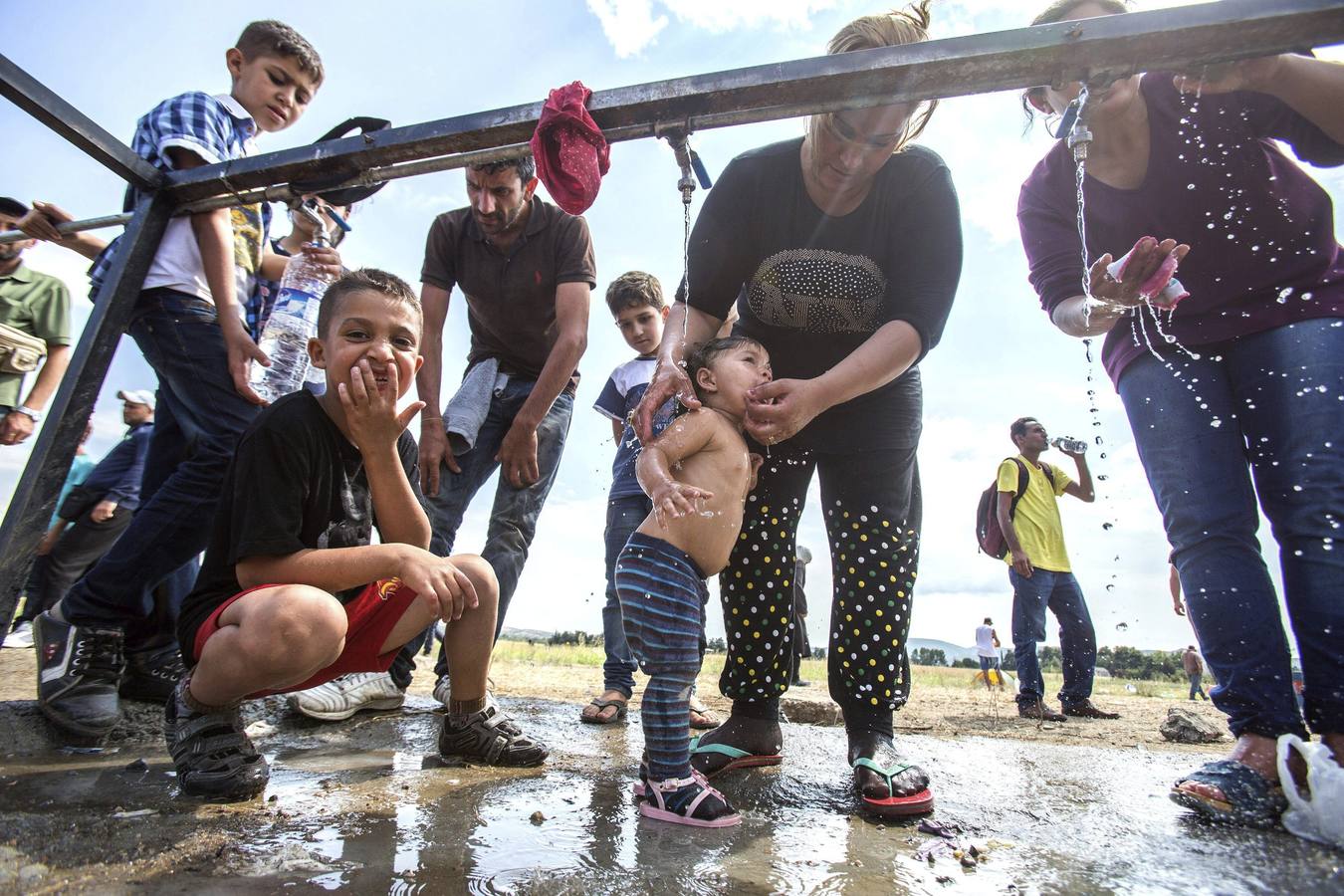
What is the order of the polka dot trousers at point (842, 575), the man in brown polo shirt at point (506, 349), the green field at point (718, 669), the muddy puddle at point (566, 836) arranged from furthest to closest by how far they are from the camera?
1. the green field at point (718, 669)
2. the man in brown polo shirt at point (506, 349)
3. the polka dot trousers at point (842, 575)
4. the muddy puddle at point (566, 836)

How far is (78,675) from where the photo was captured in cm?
246

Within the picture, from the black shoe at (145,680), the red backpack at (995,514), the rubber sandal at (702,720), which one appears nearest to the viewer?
the black shoe at (145,680)

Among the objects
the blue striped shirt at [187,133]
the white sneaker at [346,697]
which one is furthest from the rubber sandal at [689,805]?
the blue striped shirt at [187,133]

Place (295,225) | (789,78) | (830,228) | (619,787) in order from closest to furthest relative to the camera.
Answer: (789,78) < (619,787) < (830,228) < (295,225)

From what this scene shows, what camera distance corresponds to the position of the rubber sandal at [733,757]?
2.20 metres

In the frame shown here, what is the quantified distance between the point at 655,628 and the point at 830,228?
1.31 m

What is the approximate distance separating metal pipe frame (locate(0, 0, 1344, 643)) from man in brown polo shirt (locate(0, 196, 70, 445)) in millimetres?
1747

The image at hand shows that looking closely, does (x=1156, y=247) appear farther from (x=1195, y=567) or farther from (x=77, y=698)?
(x=77, y=698)

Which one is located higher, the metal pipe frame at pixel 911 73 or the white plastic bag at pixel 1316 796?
the metal pipe frame at pixel 911 73

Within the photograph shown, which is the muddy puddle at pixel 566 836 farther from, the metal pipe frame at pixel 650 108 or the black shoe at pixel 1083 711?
the black shoe at pixel 1083 711

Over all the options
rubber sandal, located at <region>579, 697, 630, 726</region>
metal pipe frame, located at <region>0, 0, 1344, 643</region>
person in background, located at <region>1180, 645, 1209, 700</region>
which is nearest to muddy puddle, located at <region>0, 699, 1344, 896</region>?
rubber sandal, located at <region>579, 697, 630, 726</region>

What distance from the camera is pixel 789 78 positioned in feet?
6.34

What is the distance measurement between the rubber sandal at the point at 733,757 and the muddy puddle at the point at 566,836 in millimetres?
49

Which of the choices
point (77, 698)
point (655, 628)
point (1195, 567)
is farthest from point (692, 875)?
point (77, 698)
